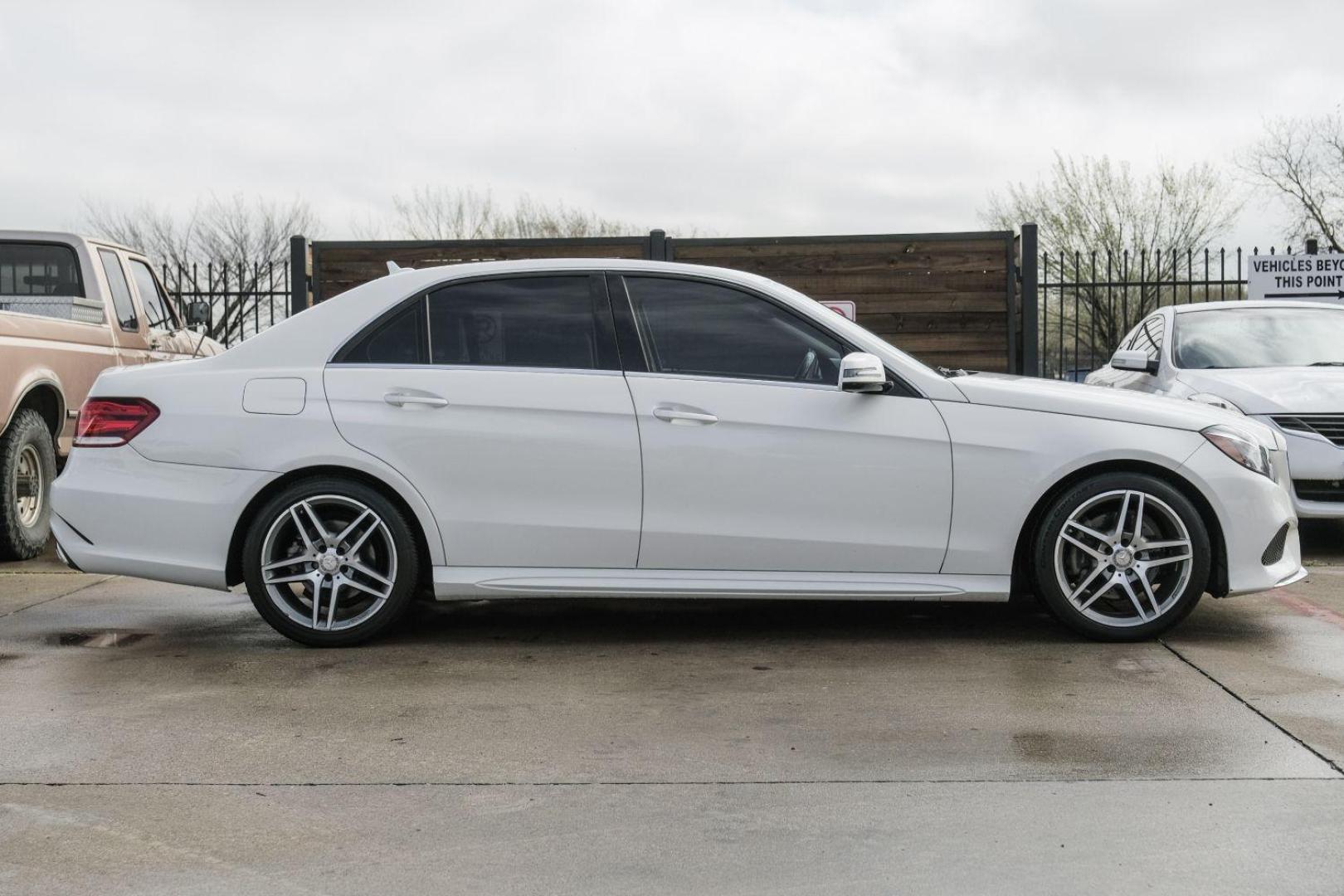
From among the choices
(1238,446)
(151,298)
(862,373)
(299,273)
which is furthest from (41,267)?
(1238,446)

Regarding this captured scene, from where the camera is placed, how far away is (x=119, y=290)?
32.8 feet

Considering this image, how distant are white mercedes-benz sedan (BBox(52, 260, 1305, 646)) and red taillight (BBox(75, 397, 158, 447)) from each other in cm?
1

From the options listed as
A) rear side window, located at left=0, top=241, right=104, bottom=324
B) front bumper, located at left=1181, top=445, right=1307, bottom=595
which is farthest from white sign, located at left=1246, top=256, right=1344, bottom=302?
rear side window, located at left=0, top=241, right=104, bottom=324

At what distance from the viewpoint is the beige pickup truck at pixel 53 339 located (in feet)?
27.3

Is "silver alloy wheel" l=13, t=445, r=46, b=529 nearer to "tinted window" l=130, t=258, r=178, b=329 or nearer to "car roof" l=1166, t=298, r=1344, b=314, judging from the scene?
"tinted window" l=130, t=258, r=178, b=329

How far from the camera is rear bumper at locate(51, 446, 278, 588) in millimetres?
5566

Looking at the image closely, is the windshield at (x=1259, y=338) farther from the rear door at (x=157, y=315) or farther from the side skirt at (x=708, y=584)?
the rear door at (x=157, y=315)

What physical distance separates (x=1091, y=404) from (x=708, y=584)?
1.70 meters

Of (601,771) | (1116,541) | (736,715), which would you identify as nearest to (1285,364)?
(1116,541)

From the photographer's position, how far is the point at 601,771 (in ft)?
13.0

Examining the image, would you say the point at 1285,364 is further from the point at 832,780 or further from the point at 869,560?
the point at 832,780

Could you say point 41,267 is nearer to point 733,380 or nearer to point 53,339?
point 53,339

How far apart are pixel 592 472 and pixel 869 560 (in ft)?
3.81

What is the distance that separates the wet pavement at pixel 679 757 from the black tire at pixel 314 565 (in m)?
0.16
